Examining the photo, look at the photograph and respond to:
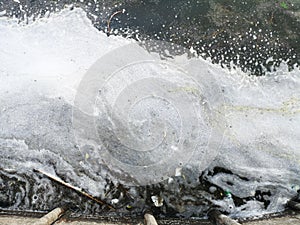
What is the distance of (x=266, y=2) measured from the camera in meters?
3.87

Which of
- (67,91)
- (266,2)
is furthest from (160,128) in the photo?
(266,2)

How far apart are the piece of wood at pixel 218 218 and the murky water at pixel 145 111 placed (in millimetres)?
75

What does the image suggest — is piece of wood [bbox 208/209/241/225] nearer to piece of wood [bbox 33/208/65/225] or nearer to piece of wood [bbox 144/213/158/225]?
piece of wood [bbox 144/213/158/225]

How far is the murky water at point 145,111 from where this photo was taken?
3.63 m

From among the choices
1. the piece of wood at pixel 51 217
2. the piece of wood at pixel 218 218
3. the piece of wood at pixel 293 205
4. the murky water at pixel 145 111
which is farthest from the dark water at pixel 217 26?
the piece of wood at pixel 51 217

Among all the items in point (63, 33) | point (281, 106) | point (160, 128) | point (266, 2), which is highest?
point (266, 2)

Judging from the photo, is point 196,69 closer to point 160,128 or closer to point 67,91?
point 160,128

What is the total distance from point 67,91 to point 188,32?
4.90 ft

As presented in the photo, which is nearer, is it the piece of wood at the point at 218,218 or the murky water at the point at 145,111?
the piece of wood at the point at 218,218

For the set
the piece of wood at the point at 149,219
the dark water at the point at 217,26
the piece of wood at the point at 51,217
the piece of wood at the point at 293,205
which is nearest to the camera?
the piece of wood at the point at 51,217

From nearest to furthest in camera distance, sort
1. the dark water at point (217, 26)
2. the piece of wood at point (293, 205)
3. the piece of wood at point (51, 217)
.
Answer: the piece of wood at point (51, 217) < the piece of wood at point (293, 205) < the dark water at point (217, 26)

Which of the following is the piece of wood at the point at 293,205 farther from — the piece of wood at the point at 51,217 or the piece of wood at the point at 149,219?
the piece of wood at the point at 51,217

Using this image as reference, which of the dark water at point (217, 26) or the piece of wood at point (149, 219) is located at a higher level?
the dark water at point (217, 26)

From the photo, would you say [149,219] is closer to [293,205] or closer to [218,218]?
[218,218]
